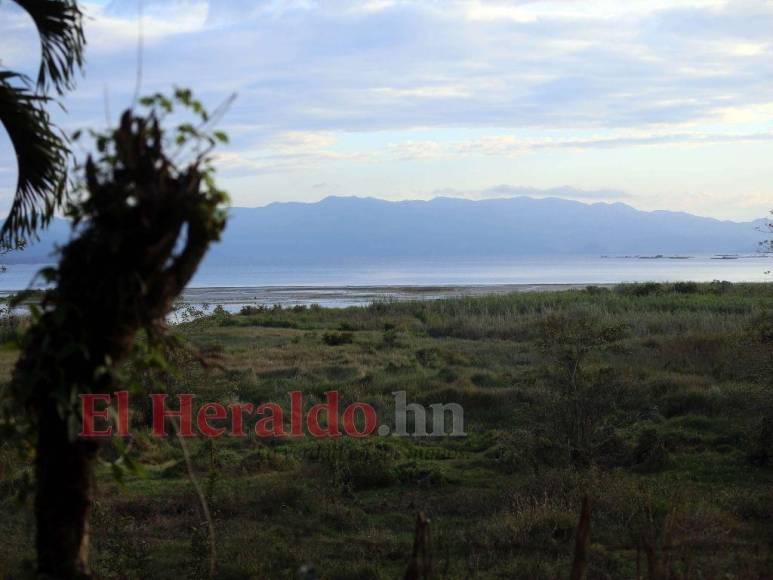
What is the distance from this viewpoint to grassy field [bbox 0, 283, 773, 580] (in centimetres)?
623

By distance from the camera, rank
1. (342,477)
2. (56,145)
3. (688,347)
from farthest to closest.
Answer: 1. (688,347)
2. (342,477)
3. (56,145)

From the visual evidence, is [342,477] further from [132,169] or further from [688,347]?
[688,347]

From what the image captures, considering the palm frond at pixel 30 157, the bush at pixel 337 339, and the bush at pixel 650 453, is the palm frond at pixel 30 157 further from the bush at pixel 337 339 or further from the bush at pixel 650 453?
the bush at pixel 337 339

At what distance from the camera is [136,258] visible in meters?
2.61

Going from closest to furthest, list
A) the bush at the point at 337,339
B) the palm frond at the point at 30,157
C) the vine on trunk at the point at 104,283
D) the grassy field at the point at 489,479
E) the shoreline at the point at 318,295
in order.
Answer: the vine on trunk at the point at 104,283
the palm frond at the point at 30,157
the grassy field at the point at 489,479
the bush at the point at 337,339
the shoreline at the point at 318,295

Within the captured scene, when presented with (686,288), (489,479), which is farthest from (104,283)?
(686,288)

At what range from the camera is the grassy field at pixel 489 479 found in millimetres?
6230

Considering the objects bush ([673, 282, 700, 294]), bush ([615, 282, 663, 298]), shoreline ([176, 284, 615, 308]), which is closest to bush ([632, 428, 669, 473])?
bush ([615, 282, 663, 298])

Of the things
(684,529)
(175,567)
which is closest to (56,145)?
Result: (175,567)

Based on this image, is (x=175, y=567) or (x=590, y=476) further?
(x=590, y=476)

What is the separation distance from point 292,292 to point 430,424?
177 feet

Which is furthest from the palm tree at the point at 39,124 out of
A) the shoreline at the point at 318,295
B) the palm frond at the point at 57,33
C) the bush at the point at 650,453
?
the shoreline at the point at 318,295

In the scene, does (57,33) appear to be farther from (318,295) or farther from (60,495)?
(318,295)

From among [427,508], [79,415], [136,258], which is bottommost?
[427,508]
